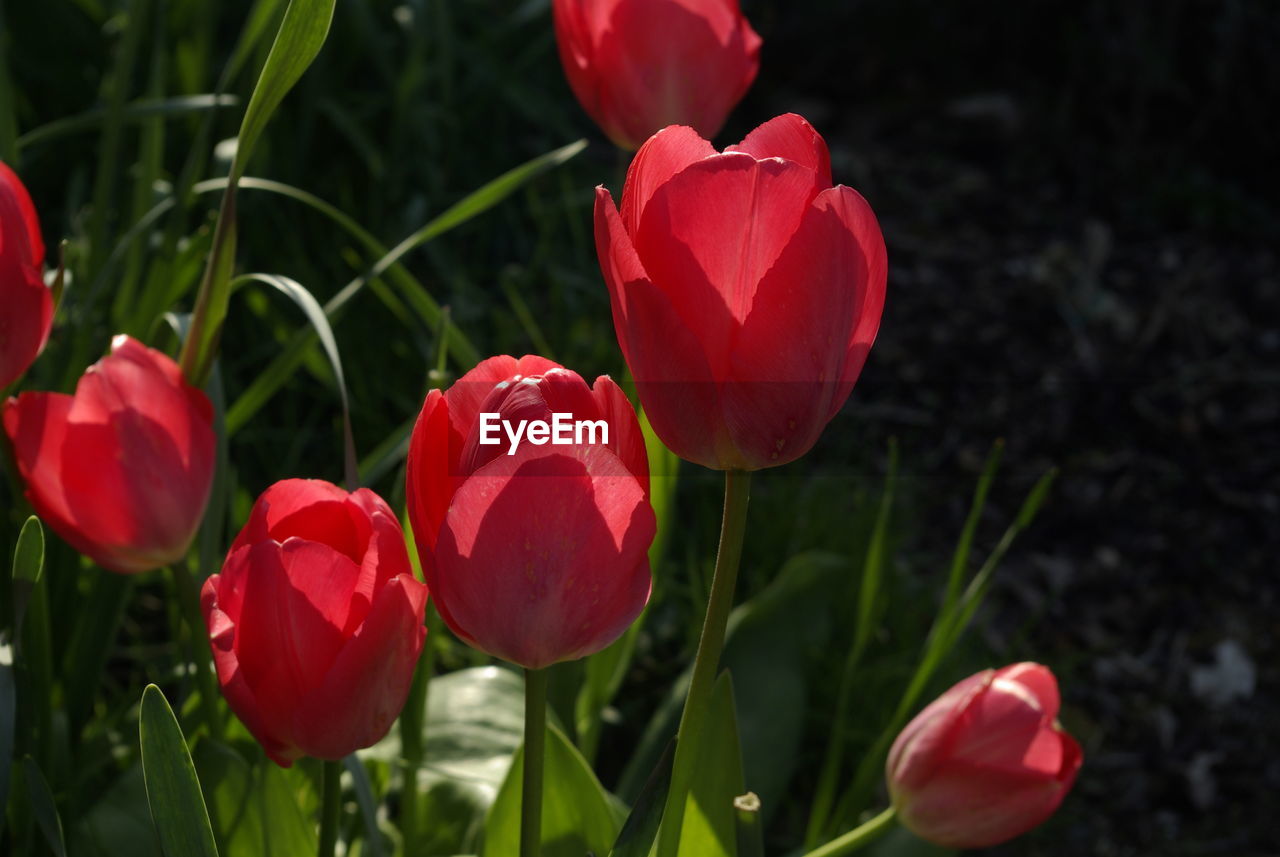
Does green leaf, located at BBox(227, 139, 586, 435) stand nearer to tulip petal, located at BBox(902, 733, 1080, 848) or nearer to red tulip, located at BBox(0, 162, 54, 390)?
red tulip, located at BBox(0, 162, 54, 390)

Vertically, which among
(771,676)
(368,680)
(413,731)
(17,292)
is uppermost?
(17,292)

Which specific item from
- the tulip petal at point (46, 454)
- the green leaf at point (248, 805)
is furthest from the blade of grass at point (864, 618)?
the tulip petal at point (46, 454)

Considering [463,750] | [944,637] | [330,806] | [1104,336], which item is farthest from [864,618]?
[1104,336]

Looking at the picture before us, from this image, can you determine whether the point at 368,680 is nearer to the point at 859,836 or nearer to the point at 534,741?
the point at 534,741

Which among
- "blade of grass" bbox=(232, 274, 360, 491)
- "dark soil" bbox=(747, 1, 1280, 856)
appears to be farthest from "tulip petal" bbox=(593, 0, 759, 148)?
A: "dark soil" bbox=(747, 1, 1280, 856)

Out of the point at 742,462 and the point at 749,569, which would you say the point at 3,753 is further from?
the point at 749,569

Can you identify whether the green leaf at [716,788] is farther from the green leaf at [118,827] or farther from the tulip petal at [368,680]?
the green leaf at [118,827]

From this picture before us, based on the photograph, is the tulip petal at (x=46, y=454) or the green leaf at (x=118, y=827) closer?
the tulip petal at (x=46, y=454)

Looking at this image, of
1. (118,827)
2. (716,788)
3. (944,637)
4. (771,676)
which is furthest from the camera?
(771,676)

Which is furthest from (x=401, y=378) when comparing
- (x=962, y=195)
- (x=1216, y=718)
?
(x=962, y=195)
